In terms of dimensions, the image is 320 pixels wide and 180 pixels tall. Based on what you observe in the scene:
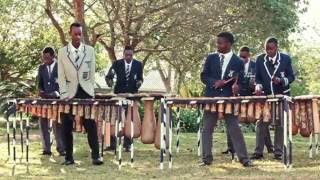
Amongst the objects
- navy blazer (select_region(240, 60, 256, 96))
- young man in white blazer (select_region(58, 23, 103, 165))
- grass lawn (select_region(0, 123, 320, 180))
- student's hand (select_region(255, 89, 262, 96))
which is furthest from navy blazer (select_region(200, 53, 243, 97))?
young man in white blazer (select_region(58, 23, 103, 165))

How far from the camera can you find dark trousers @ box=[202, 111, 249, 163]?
9172mm

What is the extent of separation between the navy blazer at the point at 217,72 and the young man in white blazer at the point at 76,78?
184 centimetres

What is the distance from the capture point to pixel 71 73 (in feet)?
31.1

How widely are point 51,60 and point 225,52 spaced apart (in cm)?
357

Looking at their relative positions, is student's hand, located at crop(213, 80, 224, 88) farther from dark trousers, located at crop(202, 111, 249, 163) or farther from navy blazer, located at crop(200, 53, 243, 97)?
dark trousers, located at crop(202, 111, 249, 163)

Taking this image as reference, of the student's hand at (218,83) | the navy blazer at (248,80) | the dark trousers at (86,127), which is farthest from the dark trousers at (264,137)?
the dark trousers at (86,127)

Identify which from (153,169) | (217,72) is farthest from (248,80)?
(153,169)

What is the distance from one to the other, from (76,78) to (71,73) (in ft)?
0.38

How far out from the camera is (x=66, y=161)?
9719 mm

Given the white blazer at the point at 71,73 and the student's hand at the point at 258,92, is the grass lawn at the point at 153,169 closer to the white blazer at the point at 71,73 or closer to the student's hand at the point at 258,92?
the student's hand at the point at 258,92

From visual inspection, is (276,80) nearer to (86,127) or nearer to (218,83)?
(218,83)

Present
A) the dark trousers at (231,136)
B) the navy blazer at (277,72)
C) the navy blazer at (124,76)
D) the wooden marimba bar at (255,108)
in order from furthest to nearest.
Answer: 1. the navy blazer at (124,76)
2. the navy blazer at (277,72)
3. the dark trousers at (231,136)
4. the wooden marimba bar at (255,108)

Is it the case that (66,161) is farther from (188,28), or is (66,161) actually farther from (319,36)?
(319,36)

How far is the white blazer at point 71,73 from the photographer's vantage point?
9.48 m
